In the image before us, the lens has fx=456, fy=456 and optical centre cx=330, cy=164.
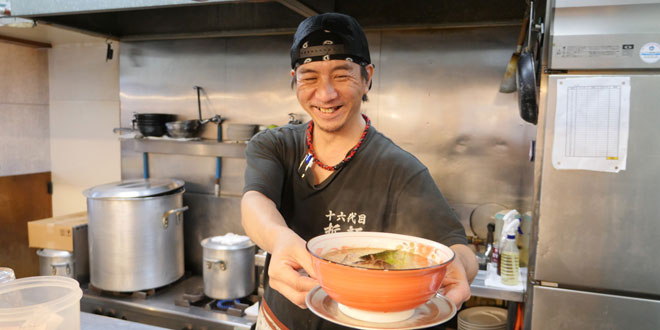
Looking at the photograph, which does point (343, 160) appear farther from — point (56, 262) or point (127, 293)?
point (56, 262)

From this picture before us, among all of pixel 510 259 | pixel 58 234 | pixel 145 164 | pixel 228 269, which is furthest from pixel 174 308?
pixel 510 259

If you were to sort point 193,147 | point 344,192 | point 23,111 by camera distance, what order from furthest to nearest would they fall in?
point 23,111 → point 193,147 → point 344,192

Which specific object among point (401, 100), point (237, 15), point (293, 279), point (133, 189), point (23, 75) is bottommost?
point (133, 189)

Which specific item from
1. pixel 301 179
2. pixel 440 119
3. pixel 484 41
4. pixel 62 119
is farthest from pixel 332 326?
pixel 62 119

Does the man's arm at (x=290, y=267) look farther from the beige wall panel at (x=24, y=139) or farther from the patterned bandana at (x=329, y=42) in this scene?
the beige wall panel at (x=24, y=139)

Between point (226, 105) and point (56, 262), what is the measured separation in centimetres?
157

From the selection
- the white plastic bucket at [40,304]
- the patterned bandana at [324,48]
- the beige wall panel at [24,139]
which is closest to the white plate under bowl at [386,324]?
the white plastic bucket at [40,304]

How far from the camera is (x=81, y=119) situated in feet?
12.7

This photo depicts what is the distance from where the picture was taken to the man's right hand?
0.83 m

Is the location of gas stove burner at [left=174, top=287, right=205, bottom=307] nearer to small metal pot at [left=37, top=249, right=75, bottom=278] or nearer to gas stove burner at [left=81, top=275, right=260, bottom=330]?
gas stove burner at [left=81, top=275, right=260, bottom=330]

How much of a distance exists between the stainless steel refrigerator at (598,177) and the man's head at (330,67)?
1139mm

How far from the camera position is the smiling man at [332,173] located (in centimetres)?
120

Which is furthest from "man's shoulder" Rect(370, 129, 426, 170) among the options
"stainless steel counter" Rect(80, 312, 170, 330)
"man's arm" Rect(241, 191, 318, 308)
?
"stainless steel counter" Rect(80, 312, 170, 330)

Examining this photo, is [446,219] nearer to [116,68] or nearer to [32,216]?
[116,68]
